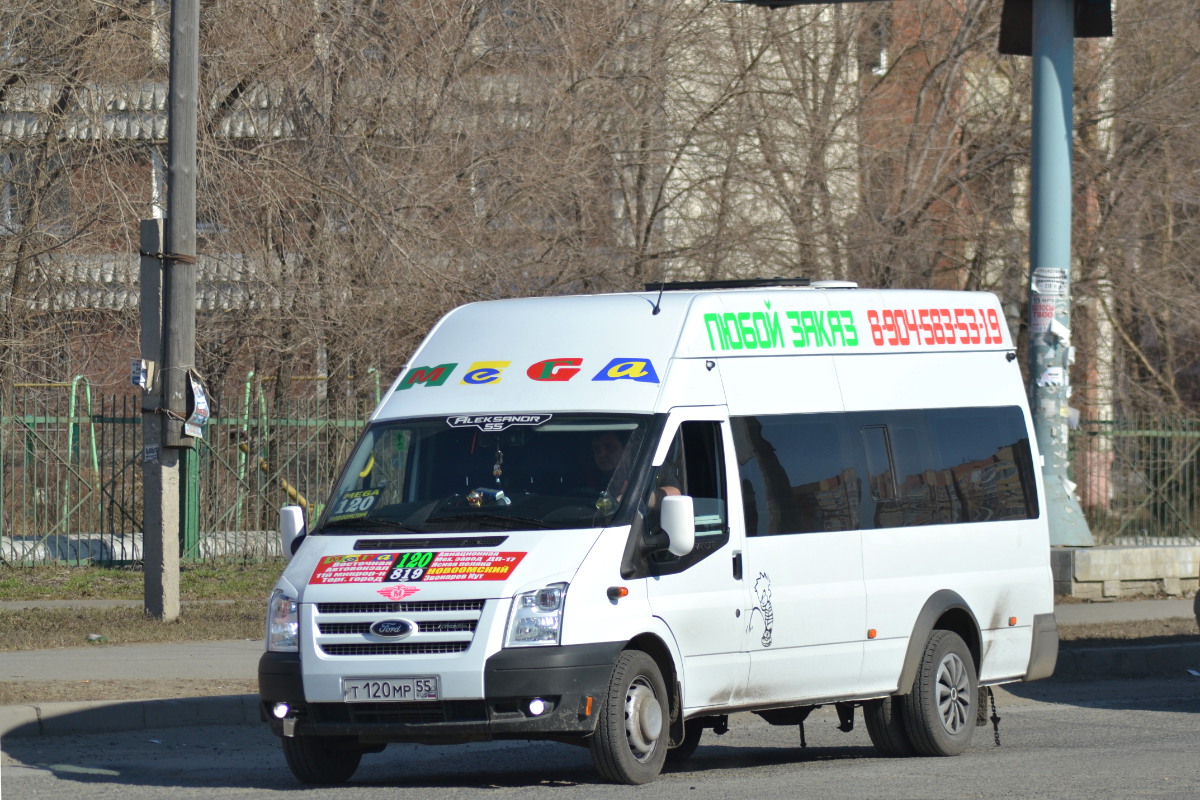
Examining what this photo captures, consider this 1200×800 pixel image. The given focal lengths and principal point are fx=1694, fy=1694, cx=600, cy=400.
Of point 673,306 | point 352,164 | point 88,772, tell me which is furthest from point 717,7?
point 88,772

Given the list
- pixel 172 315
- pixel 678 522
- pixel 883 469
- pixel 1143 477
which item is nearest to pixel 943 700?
pixel 883 469

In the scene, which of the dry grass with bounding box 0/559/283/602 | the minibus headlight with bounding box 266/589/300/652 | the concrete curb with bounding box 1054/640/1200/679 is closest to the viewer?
the minibus headlight with bounding box 266/589/300/652

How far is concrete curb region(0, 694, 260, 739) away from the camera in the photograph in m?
9.60

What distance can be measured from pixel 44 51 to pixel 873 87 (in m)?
10.9

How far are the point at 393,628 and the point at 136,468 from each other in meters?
12.3

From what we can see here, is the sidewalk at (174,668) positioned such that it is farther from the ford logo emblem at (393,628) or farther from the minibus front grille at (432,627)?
the ford logo emblem at (393,628)

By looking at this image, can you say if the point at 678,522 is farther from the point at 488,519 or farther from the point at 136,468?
the point at 136,468

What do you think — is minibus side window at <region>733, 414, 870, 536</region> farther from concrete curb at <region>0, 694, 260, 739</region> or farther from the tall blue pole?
the tall blue pole

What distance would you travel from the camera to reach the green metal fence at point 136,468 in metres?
18.7

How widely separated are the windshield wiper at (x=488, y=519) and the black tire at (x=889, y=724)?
8.28ft

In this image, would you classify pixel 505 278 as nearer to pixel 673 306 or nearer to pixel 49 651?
pixel 49 651

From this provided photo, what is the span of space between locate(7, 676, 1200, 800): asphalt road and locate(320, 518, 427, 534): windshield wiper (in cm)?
124

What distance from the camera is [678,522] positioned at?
25.9 ft

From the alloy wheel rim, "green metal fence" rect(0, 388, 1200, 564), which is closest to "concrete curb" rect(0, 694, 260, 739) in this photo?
the alloy wheel rim
